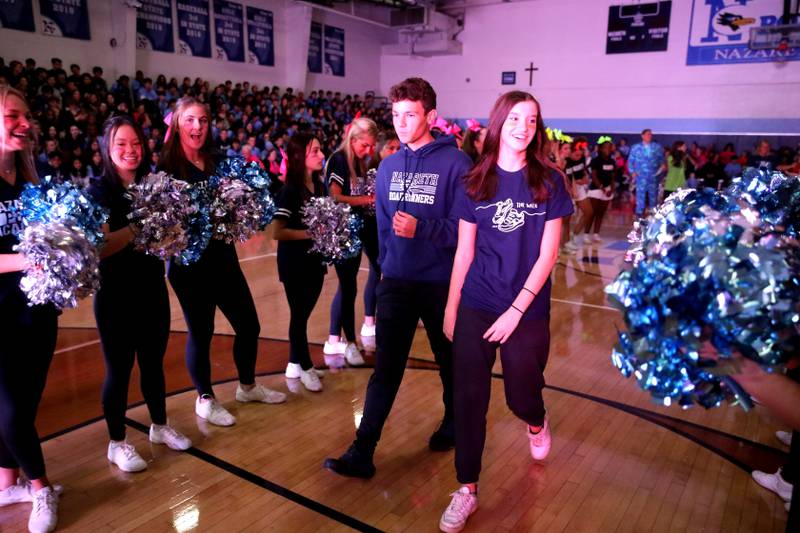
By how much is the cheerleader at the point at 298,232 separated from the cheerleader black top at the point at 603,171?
5.93m

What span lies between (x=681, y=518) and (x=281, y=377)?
2.35 m

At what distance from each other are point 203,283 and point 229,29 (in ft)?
48.8

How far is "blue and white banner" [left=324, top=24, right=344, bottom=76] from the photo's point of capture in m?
19.1

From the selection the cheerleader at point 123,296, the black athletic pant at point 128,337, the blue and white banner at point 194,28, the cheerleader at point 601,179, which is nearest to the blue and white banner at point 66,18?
the blue and white banner at point 194,28

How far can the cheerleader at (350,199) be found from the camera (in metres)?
3.57

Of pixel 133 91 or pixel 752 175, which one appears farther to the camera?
pixel 133 91

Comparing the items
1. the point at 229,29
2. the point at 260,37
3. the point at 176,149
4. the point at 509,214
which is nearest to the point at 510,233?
the point at 509,214

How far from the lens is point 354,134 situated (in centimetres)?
359

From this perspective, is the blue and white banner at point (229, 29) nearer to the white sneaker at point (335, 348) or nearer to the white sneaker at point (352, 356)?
the white sneaker at point (335, 348)

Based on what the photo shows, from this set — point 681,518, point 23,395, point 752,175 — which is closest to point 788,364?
point 752,175

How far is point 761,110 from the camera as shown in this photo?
14797mm

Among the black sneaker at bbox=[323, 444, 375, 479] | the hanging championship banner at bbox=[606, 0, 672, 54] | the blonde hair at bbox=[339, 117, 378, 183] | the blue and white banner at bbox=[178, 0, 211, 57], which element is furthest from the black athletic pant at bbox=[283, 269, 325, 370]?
the hanging championship banner at bbox=[606, 0, 672, 54]

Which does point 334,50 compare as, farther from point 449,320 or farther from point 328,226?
point 449,320

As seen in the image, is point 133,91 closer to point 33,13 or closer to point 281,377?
point 33,13
